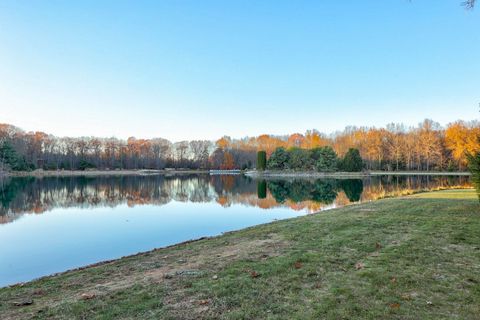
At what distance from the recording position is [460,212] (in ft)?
29.9

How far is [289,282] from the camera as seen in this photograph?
13.9 ft

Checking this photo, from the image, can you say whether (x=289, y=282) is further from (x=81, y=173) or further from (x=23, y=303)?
(x=81, y=173)

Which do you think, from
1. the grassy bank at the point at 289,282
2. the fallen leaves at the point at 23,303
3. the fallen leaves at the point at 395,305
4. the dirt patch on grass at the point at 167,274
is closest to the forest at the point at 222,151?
the grassy bank at the point at 289,282

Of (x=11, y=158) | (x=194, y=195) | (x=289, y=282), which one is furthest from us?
(x=11, y=158)

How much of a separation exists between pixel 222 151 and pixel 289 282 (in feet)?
294

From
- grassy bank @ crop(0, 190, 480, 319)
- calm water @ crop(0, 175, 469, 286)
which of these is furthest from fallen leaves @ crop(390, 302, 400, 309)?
calm water @ crop(0, 175, 469, 286)

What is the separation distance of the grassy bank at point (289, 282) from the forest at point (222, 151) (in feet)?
150

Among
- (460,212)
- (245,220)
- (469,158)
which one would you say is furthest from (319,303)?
(245,220)

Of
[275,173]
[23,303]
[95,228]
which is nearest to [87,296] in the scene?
[23,303]

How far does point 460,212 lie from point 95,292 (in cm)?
985

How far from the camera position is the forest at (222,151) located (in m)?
60.4

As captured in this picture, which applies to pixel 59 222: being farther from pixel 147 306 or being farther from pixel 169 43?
pixel 169 43

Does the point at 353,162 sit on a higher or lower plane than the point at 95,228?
higher

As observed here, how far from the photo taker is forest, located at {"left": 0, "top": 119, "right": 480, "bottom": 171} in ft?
198
